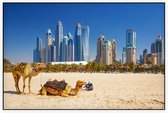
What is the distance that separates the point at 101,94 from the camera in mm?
6117

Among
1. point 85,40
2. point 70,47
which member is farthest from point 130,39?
point 70,47

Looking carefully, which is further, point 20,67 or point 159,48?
point 20,67

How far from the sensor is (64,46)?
20.1 feet

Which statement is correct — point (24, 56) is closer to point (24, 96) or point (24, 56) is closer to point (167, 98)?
point (24, 96)

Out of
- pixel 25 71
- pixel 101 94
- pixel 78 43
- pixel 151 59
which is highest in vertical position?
pixel 78 43

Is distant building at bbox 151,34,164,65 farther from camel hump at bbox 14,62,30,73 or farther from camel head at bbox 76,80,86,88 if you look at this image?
camel hump at bbox 14,62,30,73

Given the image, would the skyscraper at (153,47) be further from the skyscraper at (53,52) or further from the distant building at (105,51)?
the skyscraper at (53,52)

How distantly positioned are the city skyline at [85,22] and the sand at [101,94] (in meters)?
0.29

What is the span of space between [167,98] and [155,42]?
728mm

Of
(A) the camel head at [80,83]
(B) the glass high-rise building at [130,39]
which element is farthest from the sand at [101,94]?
(B) the glass high-rise building at [130,39]

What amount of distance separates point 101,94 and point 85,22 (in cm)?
95

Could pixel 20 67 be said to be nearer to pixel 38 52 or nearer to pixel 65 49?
pixel 38 52

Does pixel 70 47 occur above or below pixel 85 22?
below

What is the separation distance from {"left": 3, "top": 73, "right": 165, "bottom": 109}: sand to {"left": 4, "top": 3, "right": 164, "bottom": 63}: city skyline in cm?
29
